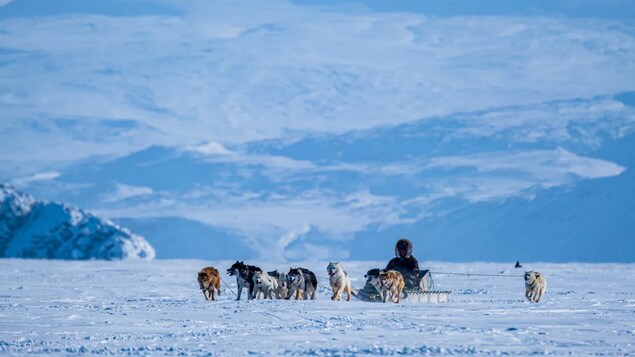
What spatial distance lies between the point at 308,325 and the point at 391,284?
18.4 ft

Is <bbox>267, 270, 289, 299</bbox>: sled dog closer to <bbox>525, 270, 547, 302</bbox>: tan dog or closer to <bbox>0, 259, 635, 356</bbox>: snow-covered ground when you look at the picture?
<bbox>0, 259, 635, 356</bbox>: snow-covered ground

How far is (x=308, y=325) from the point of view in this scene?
744 inches

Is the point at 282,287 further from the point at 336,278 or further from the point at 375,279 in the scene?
the point at 375,279

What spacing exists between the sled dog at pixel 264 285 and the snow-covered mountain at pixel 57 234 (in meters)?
46.4

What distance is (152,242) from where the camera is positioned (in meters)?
112

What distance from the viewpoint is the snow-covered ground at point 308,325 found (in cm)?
1591

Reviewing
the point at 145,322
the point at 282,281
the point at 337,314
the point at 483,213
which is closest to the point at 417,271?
the point at 282,281

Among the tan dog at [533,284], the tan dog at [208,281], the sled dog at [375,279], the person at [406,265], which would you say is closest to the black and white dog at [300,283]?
the sled dog at [375,279]

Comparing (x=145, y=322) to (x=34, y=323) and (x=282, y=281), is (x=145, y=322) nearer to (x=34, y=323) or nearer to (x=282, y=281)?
(x=34, y=323)

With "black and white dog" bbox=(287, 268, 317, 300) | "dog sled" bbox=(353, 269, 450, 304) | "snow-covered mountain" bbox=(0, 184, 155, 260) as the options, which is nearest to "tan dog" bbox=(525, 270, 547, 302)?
"dog sled" bbox=(353, 269, 450, 304)

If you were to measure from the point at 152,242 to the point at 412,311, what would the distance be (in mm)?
91371

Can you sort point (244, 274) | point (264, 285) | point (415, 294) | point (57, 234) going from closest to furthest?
point (244, 274) → point (264, 285) → point (415, 294) → point (57, 234)

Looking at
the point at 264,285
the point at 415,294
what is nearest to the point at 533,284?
the point at 415,294

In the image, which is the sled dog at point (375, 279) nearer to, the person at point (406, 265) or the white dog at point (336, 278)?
the white dog at point (336, 278)
